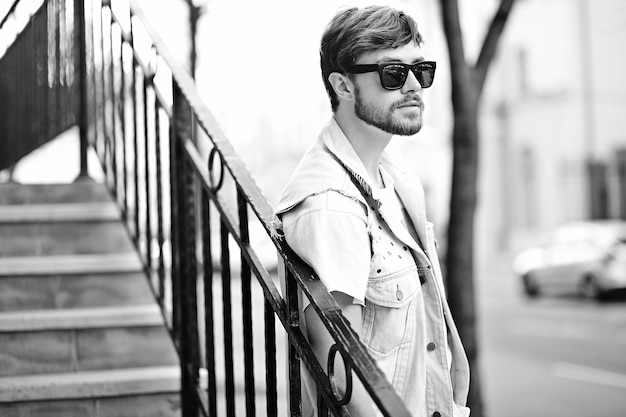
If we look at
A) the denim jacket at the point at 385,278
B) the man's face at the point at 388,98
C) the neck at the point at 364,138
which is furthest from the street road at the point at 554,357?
the man's face at the point at 388,98

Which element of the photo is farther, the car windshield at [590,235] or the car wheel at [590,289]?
the car windshield at [590,235]

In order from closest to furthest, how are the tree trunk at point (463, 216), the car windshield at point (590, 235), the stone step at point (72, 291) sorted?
the stone step at point (72, 291) < the tree trunk at point (463, 216) < the car windshield at point (590, 235)

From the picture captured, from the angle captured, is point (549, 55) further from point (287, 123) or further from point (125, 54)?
point (125, 54)

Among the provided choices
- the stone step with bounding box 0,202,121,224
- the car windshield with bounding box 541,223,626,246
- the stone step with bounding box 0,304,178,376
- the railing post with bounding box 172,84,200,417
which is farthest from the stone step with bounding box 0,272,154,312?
the car windshield with bounding box 541,223,626,246

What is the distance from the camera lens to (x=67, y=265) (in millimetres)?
3639

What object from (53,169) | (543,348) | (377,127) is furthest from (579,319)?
(377,127)

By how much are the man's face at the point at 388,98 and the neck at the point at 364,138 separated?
4 cm

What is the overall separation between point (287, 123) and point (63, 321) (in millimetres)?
36582

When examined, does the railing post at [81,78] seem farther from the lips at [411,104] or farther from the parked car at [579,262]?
the parked car at [579,262]

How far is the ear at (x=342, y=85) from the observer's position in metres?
2.11

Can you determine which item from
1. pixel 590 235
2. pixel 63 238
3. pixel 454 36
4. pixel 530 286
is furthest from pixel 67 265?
pixel 530 286

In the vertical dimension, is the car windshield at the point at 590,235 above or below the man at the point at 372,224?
below

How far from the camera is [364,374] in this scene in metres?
1.71

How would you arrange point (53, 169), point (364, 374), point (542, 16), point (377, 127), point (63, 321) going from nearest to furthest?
point (364, 374) → point (377, 127) → point (63, 321) → point (53, 169) → point (542, 16)
